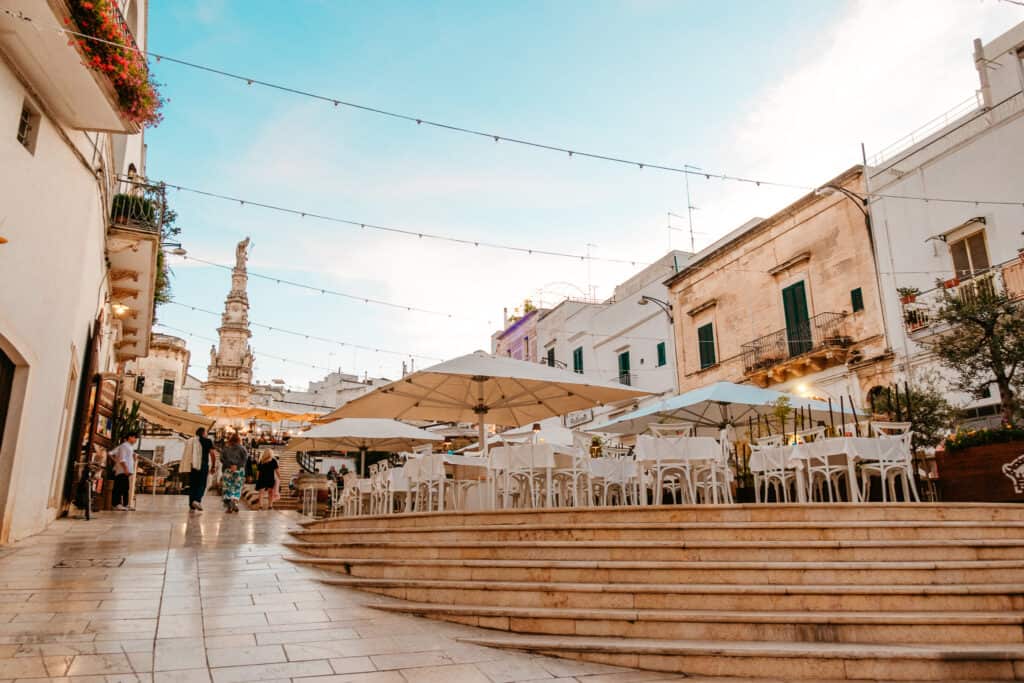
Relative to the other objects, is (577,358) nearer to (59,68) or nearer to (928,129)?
(928,129)

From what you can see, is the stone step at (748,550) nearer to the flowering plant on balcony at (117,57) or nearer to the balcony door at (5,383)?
the balcony door at (5,383)

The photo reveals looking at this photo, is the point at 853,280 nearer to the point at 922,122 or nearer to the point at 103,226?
the point at 922,122

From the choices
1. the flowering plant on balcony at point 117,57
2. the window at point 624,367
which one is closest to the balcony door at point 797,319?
the window at point 624,367

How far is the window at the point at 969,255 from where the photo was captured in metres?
13.2

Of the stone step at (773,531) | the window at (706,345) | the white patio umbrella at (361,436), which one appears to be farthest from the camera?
the window at (706,345)

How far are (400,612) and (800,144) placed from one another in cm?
1469

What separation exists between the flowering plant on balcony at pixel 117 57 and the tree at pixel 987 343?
11.8 m

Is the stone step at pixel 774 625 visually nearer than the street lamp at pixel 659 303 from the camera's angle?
Yes

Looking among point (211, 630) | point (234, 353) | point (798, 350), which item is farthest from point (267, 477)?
point (234, 353)

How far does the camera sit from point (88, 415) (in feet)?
36.9

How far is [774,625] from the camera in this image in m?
4.42

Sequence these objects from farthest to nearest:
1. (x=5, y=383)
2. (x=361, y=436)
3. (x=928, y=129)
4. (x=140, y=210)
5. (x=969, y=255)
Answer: (x=928, y=129) < (x=969, y=255) < (x=361, y=436) < (x=140, y=210) < (x=5, y=383)

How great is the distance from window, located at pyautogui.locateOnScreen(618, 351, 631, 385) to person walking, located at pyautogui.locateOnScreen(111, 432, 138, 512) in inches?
614

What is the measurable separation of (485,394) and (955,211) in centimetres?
1065
